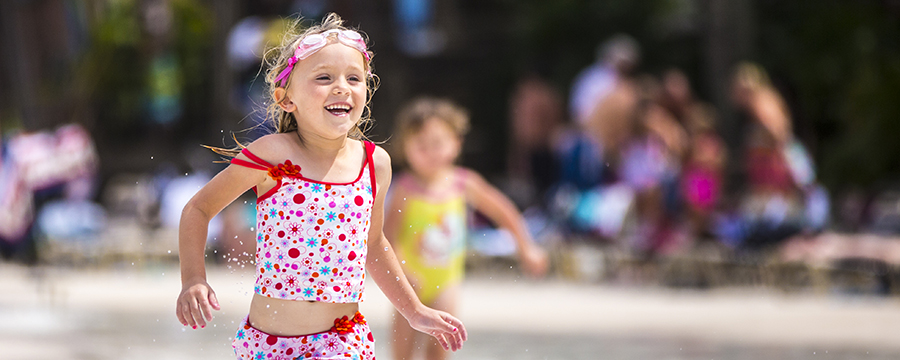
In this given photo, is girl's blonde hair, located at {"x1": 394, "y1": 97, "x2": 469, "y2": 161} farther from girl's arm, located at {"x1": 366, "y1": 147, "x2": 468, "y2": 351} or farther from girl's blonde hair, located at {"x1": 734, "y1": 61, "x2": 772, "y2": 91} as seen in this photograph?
girl's blonde hair, located at {"x1": 734, "y1": 61, "x2": 772, "y2": 91}

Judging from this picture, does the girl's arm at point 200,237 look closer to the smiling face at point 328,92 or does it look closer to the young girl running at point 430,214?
the smiling face at point 328,92

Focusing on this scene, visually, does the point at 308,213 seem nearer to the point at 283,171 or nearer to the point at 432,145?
the point at 283,171

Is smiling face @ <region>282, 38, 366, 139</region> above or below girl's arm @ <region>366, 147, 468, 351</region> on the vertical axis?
above

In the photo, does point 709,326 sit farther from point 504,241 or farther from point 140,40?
point 140,40

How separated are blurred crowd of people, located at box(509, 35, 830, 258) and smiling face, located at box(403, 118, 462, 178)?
16.7 ft

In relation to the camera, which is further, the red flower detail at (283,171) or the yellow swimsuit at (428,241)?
the yellow swimsuit at (428,241)

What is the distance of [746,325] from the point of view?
812 cm

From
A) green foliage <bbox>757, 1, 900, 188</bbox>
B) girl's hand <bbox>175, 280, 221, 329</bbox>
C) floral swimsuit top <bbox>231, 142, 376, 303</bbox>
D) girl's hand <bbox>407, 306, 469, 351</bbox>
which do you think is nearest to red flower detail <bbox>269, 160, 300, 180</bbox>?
floral swimsuit top <bbox>231, 142, 376, 303</bbox>

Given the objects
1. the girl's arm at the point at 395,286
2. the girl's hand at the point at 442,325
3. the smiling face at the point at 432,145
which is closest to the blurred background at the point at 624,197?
the smiling face at the point at 432,145

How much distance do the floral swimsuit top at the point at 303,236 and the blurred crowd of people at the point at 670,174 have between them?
7237 millimetres

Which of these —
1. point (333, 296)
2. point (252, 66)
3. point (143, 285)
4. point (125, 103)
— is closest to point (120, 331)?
point (143, 285)

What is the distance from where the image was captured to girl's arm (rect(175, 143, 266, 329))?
2729 mm

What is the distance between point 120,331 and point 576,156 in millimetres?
4525

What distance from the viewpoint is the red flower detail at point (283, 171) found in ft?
9.64
